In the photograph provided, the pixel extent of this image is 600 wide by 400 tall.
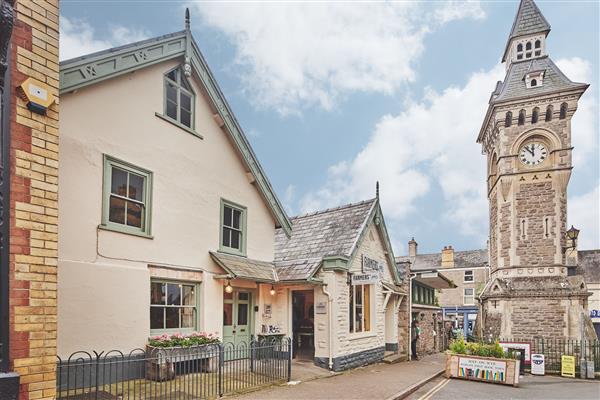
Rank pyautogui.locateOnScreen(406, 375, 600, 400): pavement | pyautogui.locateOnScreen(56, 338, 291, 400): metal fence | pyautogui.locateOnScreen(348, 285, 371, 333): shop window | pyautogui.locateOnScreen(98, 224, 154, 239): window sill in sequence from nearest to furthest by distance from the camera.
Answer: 1. pyautogui.locateOnScreen(56, 338, 291, 400): metal fence
2. pyautogui.locateOnScreen(98, 224, 154, 239): window sill
3. pyautogui.locateOnScreen(406, 375, 600, 400): pavement
4. pyautogui.locateOnScreen(348, 285, 371, 333): shop window

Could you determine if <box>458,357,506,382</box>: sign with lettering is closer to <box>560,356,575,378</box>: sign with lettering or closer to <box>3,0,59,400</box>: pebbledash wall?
<box>560,356,575,378</box>: sign with lettering

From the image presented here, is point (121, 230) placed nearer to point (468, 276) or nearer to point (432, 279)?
point (432, 279)

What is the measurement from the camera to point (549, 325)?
73.4ft

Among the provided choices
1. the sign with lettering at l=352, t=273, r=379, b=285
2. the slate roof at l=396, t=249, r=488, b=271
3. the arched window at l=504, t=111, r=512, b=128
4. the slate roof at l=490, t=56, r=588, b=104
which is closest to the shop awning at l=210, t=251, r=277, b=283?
the sign with lettering at l=352, t=273, r=379, b=285

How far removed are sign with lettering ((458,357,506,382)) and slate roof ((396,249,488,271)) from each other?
35.1 meters

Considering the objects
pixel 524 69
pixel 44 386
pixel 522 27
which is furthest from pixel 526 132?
pixel 44 386

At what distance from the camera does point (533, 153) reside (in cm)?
2433

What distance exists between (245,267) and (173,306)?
2.69 meters

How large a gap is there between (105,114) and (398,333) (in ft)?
54.1

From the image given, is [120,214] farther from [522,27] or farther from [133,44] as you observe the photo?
[522,27]

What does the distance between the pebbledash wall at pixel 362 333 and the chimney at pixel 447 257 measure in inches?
1221

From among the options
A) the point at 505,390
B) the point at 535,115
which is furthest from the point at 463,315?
the point at 505,390

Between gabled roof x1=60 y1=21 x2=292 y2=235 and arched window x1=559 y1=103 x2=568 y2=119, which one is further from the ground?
arched window x1=559 y1=103 x2=568 y2=119

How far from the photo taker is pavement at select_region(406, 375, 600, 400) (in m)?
11.9
